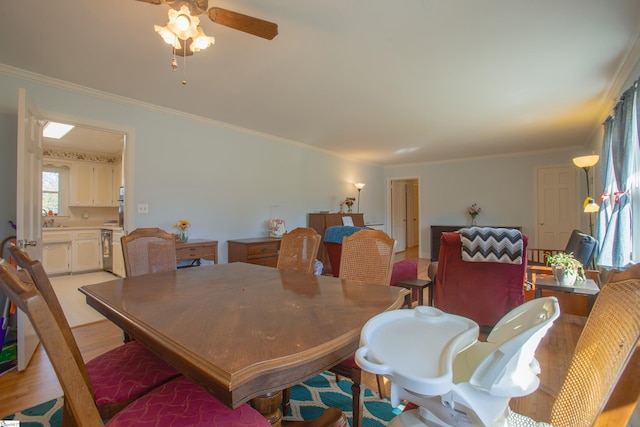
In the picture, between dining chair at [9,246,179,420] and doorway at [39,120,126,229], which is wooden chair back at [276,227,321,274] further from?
doorway at [39,120,126,229]

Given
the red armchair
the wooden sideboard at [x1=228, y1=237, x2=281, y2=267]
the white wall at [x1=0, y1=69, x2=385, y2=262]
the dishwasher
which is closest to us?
the red armchair

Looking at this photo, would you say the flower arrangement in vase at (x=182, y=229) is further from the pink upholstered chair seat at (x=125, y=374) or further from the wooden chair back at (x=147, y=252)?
the pink upholstered chair seat at (x=125, y=374)

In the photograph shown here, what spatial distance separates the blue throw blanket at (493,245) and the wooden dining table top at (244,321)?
4.57 ft

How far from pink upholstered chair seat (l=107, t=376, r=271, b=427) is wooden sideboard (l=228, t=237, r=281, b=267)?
2.81m

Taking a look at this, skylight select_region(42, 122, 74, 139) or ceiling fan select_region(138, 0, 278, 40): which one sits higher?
skylight select_region(42, 122, 74, 139)

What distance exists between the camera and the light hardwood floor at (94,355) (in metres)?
1.75

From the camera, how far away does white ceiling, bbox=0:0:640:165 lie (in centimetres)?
188

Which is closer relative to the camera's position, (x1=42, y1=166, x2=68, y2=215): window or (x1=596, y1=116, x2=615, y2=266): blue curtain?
(x1=596, y1=116, x2=615, y2=266): blue curtain

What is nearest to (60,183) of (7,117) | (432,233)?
(7,117)

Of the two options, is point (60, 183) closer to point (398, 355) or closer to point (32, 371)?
point (32, 371)

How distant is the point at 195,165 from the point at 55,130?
2.43 m

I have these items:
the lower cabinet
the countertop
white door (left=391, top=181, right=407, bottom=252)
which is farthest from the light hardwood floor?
white door (left=391, top=181, right=407, bottom=252)

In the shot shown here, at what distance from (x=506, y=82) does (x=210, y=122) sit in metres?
3.47

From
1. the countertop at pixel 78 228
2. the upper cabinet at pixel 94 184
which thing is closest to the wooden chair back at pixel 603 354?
the countertop at pixel 78 228
